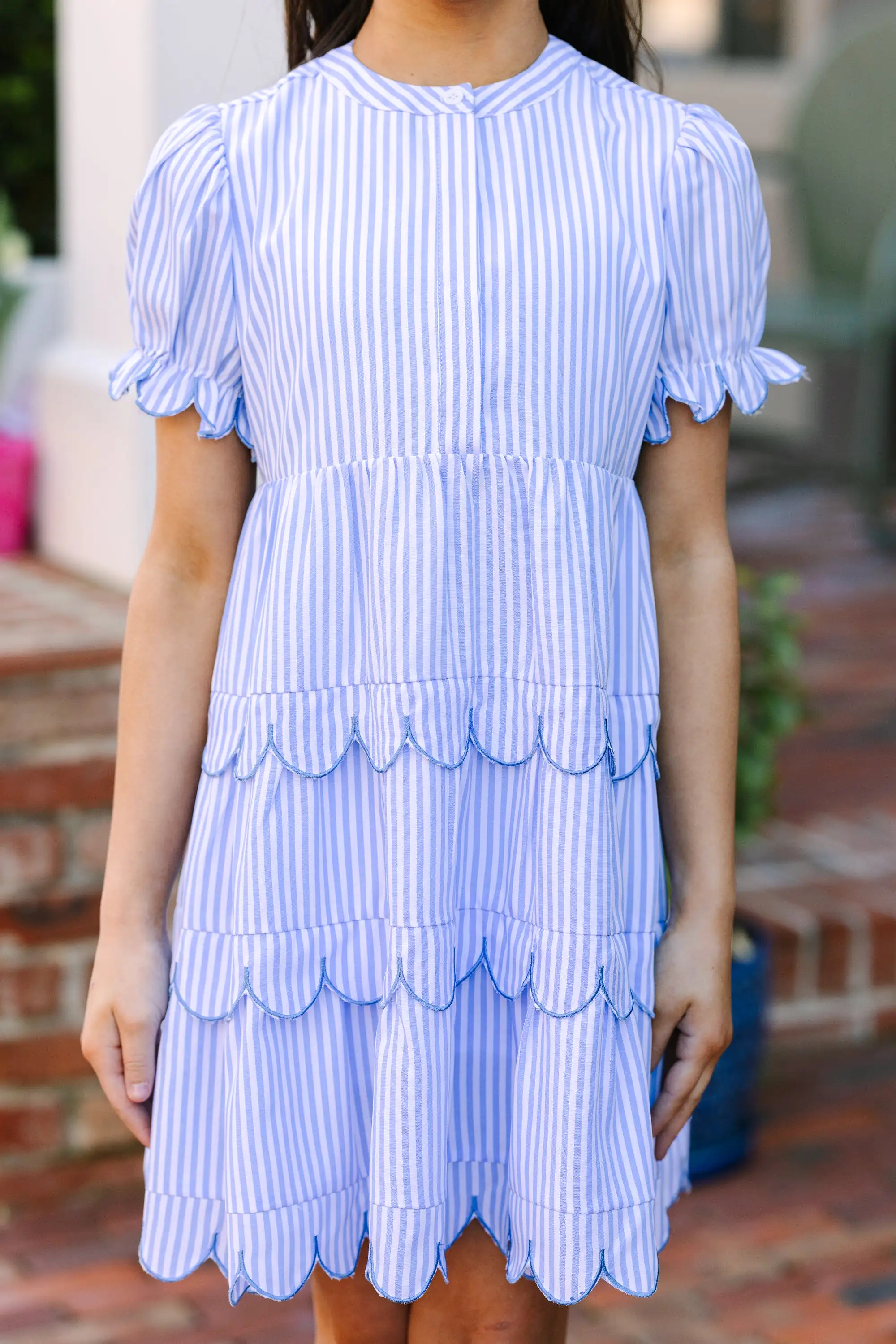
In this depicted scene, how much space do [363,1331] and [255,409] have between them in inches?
29.5

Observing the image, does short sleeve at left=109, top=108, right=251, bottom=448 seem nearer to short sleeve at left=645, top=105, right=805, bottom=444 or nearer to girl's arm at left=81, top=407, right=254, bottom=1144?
girl's arm at left=81, top=407, right=254, bottom=1144

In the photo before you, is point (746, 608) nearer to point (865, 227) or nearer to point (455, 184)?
point (455, 184)

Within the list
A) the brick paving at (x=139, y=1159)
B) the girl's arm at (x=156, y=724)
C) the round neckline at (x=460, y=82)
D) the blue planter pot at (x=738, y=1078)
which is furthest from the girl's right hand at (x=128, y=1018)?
the blue planter pot at (x=738, y=1078)

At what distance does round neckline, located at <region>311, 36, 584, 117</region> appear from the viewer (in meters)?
1.24

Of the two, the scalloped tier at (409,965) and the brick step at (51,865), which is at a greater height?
the scalloped tier at (409,965)

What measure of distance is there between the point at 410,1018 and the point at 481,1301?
287 mm

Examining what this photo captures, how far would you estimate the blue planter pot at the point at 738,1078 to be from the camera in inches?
95.3

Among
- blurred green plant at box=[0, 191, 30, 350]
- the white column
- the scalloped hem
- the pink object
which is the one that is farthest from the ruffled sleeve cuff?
blurred green plant at box=[0, 191, 30, 350]

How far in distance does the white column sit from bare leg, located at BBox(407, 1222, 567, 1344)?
1.48 meters

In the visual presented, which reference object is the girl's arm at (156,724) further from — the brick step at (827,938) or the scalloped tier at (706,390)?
the brick step at (827,938)

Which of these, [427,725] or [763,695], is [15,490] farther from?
[427,725]

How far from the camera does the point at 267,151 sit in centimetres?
124

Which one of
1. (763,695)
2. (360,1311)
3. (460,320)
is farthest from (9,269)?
(360,1311)

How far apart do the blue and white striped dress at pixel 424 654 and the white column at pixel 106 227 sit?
108cm
